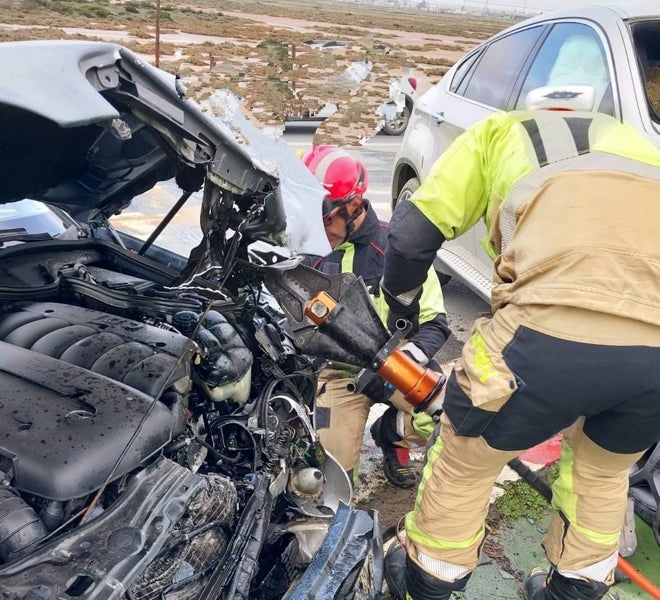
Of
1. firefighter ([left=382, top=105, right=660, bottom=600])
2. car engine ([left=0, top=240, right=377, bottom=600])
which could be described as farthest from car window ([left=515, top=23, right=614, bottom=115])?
car engine ([left=0, top=240, right=377, bottom=600])

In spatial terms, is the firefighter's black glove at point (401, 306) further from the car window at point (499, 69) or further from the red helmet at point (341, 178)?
the car window at point (499, 69)

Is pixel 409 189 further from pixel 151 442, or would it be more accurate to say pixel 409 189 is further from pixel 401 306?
pixel 151 442

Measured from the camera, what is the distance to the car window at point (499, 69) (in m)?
3.41

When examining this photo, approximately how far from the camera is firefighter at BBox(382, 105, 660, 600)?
1.50 m

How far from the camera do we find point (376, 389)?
2.62m

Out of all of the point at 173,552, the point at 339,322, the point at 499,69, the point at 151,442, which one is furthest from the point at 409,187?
the point at 173,552

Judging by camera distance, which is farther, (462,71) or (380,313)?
(462,71)

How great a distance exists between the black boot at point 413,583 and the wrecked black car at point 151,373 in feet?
1.02

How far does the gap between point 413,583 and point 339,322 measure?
85 cm

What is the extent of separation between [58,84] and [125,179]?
38.6 inches

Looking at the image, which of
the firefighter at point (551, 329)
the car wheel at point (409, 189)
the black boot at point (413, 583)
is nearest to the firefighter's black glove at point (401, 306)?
the firefighter at point (551, 329)

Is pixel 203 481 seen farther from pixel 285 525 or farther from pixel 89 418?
pixel 285 525

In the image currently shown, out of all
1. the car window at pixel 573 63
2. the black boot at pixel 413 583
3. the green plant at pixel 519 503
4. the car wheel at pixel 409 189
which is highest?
the car window at pixel 573 63

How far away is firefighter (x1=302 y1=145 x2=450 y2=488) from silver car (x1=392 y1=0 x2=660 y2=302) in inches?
31.0
